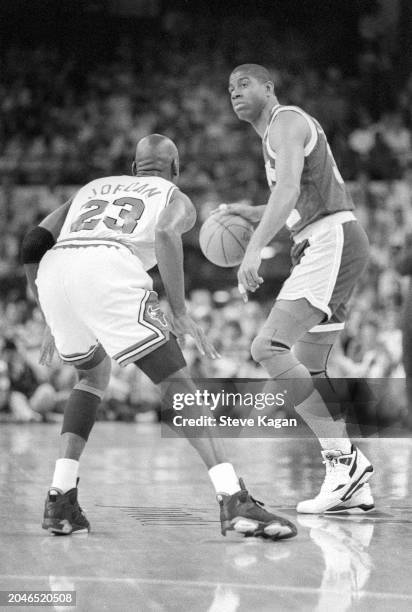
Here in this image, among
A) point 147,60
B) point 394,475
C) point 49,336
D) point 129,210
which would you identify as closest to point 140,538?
point 49,336

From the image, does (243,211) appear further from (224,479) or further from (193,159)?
(193,159)

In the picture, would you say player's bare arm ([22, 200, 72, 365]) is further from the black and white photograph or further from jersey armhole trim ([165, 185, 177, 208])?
jersey armhole trim ([165, 185, 177, 208])

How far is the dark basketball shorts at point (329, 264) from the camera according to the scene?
434 centimetres

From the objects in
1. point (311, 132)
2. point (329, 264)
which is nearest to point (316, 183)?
point (311, 132)

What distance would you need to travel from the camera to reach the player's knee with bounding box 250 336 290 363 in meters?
4.19

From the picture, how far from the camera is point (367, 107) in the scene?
53.1 ft

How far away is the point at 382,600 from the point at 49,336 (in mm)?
2060

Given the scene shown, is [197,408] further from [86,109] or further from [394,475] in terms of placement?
[86,109]

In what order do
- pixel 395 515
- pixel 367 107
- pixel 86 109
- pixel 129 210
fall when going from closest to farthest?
pixel 129 210, pixel 395 515, pixel 367 107, pixel 86 109

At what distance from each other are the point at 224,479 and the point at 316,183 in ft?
5.15

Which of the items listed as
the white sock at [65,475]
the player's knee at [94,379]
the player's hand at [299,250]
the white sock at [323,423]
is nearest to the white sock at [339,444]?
the white sock at [323,423]

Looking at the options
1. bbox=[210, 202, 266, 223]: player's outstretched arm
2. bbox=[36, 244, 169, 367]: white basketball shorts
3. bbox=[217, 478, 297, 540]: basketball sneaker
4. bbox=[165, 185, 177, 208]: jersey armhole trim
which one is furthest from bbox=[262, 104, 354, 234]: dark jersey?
bbox=[217, 478, 297, 540]: basketball sneaker

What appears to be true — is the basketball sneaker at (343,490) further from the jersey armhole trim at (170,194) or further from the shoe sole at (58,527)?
the jersey armhole trim at (170,194)

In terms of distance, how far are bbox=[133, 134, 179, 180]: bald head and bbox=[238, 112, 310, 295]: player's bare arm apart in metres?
0.47
